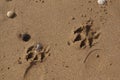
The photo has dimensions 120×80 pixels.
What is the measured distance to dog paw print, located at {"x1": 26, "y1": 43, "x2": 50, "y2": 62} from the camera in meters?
3.72

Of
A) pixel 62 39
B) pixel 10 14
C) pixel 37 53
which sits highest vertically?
pixel 10 14

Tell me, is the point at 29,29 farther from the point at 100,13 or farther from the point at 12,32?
the point at 100,13

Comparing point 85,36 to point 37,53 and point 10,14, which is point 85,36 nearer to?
point 37,53

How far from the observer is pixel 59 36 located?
3875 mm

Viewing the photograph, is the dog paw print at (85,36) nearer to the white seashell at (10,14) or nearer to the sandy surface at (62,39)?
the sandy surface at (62,39)

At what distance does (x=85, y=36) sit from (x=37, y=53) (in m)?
0.75

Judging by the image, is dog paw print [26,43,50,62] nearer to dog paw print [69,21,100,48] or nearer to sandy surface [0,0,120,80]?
sandy surface [0,0,120,80]

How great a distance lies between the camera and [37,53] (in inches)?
147

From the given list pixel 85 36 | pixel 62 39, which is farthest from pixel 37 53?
pixel 85 36

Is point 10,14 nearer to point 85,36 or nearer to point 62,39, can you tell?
point 62,39

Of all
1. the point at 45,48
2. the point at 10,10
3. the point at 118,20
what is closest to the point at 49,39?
the point at 45,48

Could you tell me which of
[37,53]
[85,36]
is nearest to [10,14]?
[37,53]

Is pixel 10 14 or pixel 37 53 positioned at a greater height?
pixel 10 14

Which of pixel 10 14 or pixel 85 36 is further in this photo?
pixel 10 14
